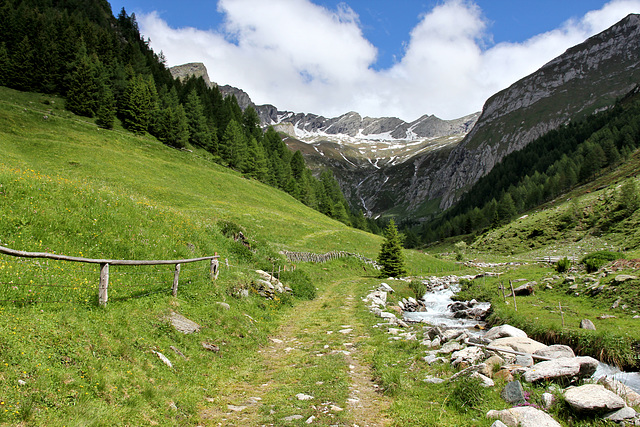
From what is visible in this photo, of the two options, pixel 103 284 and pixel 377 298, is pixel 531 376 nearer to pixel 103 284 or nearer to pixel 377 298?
pixel 103 284

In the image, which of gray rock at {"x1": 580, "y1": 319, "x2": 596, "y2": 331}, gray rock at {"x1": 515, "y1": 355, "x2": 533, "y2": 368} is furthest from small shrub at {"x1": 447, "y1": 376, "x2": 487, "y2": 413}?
gray rock at {"x1": 580, "y1": 319, "x2": 596, "y2": 331}

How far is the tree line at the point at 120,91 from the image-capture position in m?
73.2

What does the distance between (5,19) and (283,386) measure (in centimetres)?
13137

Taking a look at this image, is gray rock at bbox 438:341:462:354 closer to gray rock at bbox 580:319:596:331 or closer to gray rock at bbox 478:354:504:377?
gray rock at bbox 478:354:504:377

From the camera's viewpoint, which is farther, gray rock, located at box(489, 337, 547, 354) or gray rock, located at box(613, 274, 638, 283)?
gray rock, located at box(613, 274, 638, 283)

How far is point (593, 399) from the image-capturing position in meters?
6.62

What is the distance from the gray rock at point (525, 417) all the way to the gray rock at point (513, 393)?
59 centimetres

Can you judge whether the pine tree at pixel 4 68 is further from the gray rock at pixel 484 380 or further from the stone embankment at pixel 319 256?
the gray rock at pixel 484 380

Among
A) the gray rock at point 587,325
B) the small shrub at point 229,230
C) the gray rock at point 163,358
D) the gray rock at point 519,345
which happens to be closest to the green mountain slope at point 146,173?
the small shrub at point 229,230

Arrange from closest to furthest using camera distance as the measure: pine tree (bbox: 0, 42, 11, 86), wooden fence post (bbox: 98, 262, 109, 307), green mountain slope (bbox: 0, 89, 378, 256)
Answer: wooden fence post (bbox: 98, 262, 109, 307), green mountain slope (bbox: 0, 89, 378, 256), pine tree (bbox: 0, 42, 11, 86)

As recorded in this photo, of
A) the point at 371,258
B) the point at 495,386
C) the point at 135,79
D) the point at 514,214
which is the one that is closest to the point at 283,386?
the point at 495,386

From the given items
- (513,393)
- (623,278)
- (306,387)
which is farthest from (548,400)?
(623,278)

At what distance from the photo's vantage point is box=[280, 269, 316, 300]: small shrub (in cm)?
2375

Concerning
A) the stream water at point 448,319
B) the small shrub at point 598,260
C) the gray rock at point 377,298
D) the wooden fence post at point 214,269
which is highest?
the wooden fence post at point 214,269
